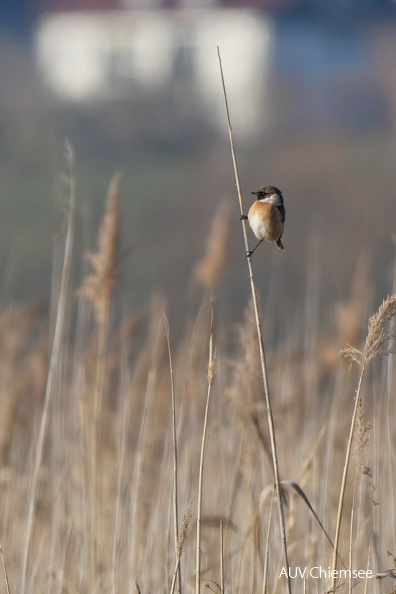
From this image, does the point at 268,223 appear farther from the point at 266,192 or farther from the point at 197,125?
the point at 197,125

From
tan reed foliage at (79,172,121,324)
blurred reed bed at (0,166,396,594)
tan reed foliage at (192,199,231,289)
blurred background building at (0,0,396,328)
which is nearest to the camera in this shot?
blurred reed bed at (0,166,396,594)

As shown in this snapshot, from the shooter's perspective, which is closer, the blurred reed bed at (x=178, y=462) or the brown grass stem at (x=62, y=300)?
the brown grass stem at (x=62, y=300)

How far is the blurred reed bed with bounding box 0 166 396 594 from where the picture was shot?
2.75 m

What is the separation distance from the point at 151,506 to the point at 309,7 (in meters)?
28.1

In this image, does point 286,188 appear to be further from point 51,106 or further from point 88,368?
point 88,368

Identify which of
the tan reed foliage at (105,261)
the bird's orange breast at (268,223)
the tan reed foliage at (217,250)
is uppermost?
the tan reed foliage at (217,250)

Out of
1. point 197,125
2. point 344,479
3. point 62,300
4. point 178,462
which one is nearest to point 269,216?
point 344,479

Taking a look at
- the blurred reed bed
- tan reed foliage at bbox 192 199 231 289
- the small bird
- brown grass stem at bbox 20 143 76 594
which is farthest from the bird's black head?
tan reed foliage at bbox 192 199 231 289

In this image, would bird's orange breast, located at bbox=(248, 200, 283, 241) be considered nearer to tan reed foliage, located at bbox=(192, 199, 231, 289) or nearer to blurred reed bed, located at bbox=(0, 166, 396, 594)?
blurred reed bed, located at bbox=(0, 166, 396, 594)

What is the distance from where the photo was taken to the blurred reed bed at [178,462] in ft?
9.04

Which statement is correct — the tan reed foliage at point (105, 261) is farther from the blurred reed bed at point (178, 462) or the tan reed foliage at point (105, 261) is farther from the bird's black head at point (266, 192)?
the bird's black head at point (266, 192)

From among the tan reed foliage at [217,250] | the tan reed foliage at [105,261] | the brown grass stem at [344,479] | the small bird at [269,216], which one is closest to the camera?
the brown grass stem at [344,479]

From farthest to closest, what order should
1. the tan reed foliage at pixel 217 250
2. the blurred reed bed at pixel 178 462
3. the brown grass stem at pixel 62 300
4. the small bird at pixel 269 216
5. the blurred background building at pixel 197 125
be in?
the blurred background building at pixel 197 125 < the tan reed foliage at pixel 217 250 < the blurred reed bed at pixel 178 462 < the brown grass stem at pixel 62 300 < the small bird at pixel 269 216

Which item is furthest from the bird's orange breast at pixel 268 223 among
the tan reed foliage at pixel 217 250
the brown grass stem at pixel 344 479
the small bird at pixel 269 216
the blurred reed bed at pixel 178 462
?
the tan reed foliage at pixel 217 250
